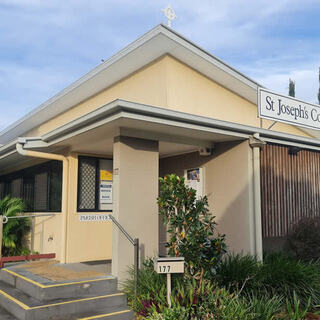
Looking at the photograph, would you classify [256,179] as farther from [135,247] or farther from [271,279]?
[135,247]

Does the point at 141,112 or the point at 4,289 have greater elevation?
the point at 141,112

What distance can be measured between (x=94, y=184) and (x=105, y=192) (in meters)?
0.33

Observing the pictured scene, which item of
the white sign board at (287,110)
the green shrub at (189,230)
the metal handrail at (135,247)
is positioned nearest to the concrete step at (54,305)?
the metal handrail at (135,247)

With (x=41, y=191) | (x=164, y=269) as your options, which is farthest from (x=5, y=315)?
(x=41, y=191)

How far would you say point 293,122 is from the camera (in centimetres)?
924

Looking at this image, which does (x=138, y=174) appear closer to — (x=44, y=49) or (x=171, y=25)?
(x=171, y=25)

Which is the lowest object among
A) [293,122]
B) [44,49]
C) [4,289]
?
[4,289]

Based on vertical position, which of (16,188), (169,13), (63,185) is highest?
(169,13)

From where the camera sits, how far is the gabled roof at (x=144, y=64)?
27.4ft

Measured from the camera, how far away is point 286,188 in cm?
872

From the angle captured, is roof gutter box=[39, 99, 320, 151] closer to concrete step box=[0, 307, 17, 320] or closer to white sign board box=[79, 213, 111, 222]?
white sign board box=[79, 213, 111, 222]

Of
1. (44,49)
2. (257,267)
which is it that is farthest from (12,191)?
(257,267)

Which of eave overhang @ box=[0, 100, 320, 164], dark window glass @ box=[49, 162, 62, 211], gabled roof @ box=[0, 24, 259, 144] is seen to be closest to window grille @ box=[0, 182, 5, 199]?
gabled roof @ box=[0, 24, 259, 144]

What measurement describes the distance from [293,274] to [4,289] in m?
5.09
